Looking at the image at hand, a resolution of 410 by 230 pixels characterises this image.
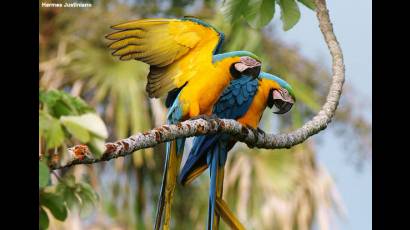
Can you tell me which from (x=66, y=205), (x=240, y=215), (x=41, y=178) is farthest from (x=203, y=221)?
(x=41, y=178)

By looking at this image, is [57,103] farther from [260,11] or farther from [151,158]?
[151,158]

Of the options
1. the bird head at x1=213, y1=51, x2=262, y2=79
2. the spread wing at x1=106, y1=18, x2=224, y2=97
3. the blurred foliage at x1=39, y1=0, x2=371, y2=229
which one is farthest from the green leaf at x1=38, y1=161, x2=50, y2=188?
the blurred foliage at x1=39, y1=0, x2=371, y2=229

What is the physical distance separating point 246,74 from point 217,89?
0.10 metres

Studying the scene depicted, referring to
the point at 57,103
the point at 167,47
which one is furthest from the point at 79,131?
the point at 167,47

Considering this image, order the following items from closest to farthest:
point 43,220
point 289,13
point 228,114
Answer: point 43,220, point 289,13, point 228,114

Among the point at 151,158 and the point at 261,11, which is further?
the point at 151,158

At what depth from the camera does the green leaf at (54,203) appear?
1.80 metres

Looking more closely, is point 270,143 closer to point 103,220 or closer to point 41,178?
point 41,178

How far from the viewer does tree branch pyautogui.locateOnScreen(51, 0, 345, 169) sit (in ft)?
4.75

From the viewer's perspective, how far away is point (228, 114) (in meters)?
2.32

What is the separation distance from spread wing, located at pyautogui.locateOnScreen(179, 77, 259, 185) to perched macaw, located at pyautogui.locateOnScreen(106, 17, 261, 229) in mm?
195

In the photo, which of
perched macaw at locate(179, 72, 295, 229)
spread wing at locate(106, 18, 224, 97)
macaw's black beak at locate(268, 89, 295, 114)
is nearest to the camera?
spread wing at locate(106, 18, 224, 97)

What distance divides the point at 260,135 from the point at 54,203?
0.65 m

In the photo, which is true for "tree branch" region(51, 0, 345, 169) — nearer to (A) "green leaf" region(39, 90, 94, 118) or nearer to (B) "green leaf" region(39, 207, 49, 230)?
(A) "green leaf" region(39, 90, 94, 118)
